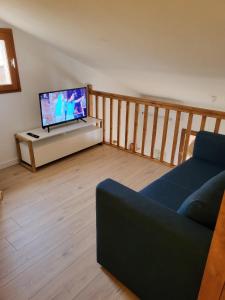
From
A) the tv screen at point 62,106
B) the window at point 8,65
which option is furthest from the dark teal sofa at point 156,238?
the window at point 8,65

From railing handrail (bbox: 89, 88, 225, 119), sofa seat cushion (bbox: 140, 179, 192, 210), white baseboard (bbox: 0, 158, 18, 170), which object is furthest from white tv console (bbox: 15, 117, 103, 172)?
sofa seat cushion (bbox: 140, 179, 192, 210)

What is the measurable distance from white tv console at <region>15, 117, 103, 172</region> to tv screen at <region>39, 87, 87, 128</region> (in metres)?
0.13

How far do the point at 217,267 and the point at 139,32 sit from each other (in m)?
1.74

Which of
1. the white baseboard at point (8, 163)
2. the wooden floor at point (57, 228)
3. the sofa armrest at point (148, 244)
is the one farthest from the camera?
the white baseboard at point (8, 163)

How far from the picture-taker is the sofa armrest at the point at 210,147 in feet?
7.30

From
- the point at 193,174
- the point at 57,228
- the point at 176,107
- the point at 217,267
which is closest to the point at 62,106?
the point at 176,107

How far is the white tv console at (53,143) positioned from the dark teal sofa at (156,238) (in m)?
1.72

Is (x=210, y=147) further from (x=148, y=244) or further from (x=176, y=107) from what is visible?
(x=148, y=244)

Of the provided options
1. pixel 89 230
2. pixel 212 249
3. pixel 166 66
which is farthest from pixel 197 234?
pixel 166 66

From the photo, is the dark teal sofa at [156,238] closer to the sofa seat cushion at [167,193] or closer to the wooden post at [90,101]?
the sofa seat cushion at [167,193]

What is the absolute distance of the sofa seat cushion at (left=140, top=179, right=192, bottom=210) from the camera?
173cm

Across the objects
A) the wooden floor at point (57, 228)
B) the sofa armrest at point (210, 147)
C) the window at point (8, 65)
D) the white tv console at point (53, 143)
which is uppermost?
the window at point (8, 65)

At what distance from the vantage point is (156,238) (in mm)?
1190

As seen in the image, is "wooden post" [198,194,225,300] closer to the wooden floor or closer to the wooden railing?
the wooden floor
